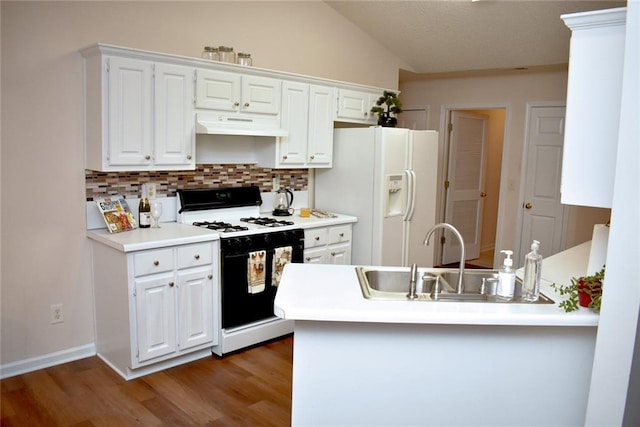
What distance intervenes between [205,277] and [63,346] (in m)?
1.08

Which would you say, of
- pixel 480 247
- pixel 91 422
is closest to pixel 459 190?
pixel 480 247

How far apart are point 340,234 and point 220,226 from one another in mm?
1146

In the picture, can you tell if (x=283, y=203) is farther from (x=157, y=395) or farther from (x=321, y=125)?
(x=157, y=395)

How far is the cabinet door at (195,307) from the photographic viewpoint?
347cm

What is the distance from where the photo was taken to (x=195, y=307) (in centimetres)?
355

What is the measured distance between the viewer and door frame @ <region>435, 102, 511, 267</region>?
6.02 m

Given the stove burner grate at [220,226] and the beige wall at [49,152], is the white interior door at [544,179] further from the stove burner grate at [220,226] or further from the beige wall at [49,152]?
the beige wall at [49,152]

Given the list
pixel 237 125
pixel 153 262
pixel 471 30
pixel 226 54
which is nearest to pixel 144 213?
pixel 153 262

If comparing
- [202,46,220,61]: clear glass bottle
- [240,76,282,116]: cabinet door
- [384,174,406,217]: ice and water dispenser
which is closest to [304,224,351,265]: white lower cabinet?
[384,174,406,217]: ice and water dispenser

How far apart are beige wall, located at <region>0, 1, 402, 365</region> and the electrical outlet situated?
0.03 m

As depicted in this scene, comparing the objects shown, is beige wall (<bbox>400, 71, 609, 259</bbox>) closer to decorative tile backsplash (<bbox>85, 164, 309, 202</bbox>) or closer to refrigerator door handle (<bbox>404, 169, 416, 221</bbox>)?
refrigerator door handle (<bbox>404, 169, 416, 221</bbox>)

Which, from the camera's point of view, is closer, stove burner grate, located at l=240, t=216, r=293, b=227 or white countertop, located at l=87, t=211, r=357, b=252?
white countertop, located at l=87, t=211, r=357, b=252

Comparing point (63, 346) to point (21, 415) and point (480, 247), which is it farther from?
point (480, 247)

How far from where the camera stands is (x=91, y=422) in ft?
9.31
